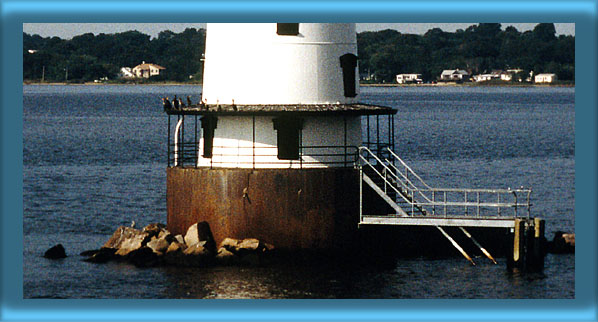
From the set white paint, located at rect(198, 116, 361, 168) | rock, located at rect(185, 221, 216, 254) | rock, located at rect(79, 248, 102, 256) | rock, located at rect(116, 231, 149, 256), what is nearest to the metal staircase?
white paint, located at rect(198, 116, 361, 168)

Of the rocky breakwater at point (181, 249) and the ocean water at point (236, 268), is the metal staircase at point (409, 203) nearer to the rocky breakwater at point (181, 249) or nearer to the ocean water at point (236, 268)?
the ocean water at point (236, 268)

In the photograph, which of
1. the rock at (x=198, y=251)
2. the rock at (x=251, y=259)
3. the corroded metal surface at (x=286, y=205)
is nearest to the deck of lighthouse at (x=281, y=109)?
the corroded metal surface at (x=286, y=205)

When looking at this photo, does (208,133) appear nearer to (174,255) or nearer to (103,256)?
(174,255)

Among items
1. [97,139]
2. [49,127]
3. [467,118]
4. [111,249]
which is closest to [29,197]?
[111,249]

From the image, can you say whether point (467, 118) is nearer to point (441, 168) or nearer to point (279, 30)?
point (441, 168)

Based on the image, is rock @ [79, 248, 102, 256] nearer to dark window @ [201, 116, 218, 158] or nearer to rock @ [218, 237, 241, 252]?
dark window @ [201, 116, 218, 158]

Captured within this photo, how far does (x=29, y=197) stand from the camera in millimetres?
63812

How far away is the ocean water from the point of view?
41031 millimetres

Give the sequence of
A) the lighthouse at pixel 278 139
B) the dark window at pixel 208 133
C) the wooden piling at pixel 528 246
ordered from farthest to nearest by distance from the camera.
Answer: the dark window at pixel 208 133 < the lighthouse at pixel 278 139 < the wooden piling at pixel 528 246

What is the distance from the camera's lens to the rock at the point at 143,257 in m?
43.7

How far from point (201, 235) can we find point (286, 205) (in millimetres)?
2646

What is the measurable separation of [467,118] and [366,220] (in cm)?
9547

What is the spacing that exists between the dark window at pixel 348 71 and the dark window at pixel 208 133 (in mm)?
4036

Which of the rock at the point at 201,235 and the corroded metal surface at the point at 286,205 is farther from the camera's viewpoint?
the rock at the point at 201,235
